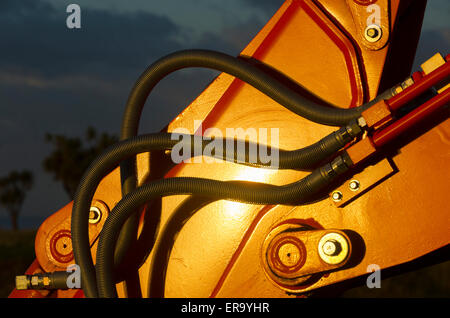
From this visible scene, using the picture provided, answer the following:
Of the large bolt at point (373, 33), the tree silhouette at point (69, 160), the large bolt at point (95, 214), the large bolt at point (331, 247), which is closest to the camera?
the large bolt at point (331, 247)

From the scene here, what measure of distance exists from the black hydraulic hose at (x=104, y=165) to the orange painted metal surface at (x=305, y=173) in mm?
92

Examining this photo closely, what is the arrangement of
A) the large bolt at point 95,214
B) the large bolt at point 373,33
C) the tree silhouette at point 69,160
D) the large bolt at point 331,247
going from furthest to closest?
the tree silhouette at point 69,160 → the large bolt at point 95,214 → the large bolt at point 373,33 → the large bolt at point 331,247

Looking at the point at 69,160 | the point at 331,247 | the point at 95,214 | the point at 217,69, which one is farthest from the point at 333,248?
the point at 69,160

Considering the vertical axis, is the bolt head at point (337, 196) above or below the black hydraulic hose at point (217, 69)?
below

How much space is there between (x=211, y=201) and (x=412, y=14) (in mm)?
1099

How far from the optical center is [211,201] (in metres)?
1.83

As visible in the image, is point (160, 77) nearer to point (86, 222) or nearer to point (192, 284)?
point (86, 222)

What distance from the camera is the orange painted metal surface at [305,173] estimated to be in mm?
1683

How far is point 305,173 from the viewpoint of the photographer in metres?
1.76

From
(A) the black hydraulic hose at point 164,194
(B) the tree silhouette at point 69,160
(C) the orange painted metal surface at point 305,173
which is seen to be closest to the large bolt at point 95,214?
(C) the orange painted metal surface at point 305,173

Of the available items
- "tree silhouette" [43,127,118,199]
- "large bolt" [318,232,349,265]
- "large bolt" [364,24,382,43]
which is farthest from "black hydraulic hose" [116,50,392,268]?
"tree silhouette" [43,127,118,199]

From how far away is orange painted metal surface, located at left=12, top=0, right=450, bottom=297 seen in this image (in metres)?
1.68

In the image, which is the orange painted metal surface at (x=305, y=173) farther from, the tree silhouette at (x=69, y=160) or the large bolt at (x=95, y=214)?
the tree silhouette at (x=69, y=160)
